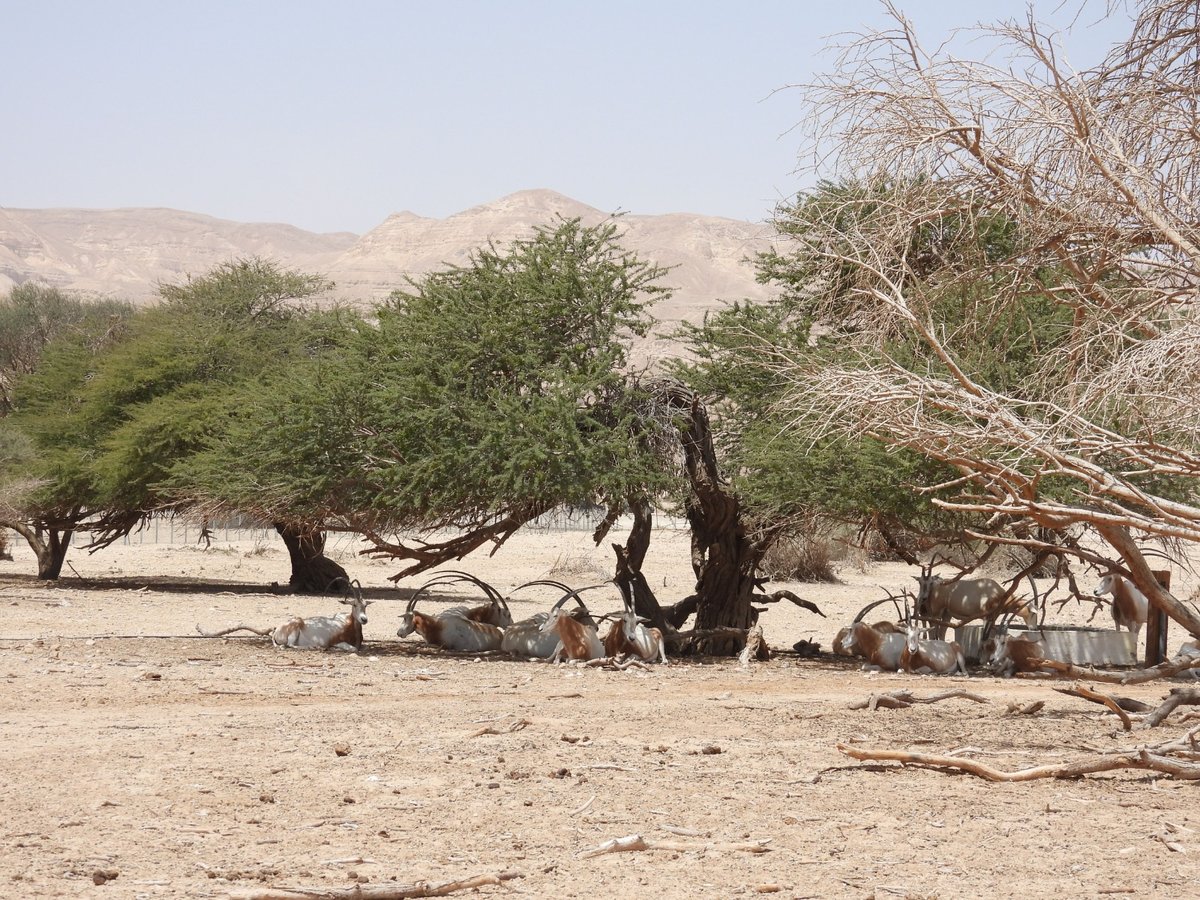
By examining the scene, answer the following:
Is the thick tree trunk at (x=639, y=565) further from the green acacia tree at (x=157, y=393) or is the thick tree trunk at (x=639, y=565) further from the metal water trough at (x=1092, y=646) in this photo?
the green acacia tree at (x=157, y=393)

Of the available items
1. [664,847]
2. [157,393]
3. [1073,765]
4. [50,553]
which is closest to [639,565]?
[1073,765]

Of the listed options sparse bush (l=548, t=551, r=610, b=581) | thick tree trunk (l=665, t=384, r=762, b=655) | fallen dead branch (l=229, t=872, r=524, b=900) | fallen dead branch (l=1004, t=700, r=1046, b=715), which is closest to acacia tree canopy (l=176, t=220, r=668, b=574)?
thick tree trunk (l=665, t=384, r=762, b=655)

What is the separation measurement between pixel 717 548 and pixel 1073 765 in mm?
11407

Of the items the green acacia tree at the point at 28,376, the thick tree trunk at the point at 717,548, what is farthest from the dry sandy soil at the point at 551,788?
the green acacia tree at the point at 28,376

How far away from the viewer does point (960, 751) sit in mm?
9023

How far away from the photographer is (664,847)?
6.73m

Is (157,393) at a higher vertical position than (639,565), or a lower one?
higher

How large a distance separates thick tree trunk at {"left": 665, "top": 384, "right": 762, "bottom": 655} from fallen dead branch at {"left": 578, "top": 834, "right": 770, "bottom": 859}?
11.7m

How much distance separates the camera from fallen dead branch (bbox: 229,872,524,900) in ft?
18.8

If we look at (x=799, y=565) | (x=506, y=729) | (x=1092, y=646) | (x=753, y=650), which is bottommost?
(x=506, y=729)

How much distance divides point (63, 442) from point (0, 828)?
1009 inches

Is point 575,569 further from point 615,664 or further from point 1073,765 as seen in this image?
point 1073,765

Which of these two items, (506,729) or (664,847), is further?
(506,729)

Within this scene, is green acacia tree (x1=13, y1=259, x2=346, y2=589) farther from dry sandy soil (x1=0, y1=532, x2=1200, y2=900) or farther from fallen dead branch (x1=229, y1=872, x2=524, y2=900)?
fallen dead branch (x1=229, y1=872, x2=524, y2=900)
